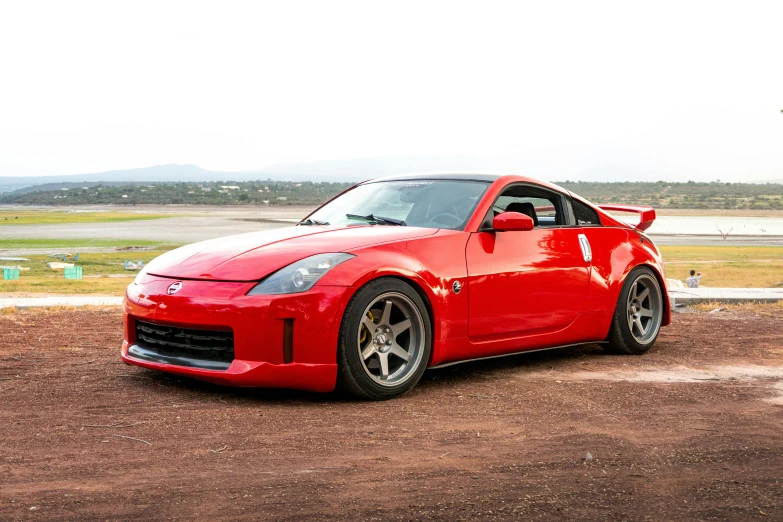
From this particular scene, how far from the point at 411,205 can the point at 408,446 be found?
2347mm

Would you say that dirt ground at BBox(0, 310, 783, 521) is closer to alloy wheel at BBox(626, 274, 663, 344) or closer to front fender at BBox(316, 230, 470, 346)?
front fender at BBox(316, 230, 470, 346)

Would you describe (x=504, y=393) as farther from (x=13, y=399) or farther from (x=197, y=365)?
(x=13, y=399)

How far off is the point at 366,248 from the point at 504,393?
1.30 m

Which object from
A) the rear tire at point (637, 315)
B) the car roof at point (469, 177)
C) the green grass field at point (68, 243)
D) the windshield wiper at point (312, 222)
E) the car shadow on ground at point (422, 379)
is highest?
the car roof at point (469, 177)

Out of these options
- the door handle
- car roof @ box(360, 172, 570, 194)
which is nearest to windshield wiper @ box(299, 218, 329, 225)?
car roof @ box(360, 172, 570, 194)

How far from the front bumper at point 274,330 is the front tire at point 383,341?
0.08 meters

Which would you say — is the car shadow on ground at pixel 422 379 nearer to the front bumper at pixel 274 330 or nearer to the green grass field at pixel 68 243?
the front bumper at pixel 274 330

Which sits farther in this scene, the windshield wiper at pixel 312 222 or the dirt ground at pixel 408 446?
the windshield wiper at pixel 312 222

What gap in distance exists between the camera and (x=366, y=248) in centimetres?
548

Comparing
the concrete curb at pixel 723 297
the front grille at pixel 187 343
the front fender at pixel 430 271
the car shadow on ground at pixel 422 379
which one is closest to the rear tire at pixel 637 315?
the car shadow on ground at pixel 422 379

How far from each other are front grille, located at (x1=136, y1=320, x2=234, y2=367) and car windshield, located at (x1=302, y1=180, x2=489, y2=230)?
4.88ft

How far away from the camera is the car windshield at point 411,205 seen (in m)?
6.23

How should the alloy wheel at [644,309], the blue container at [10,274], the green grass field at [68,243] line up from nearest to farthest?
1. the alloy wheel at [644,309]
2. the blue container at [10,274]
3. the green grass field at [68,243]

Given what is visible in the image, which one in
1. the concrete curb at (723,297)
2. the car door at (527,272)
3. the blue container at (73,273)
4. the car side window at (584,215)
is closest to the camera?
the car door at (527,272)
